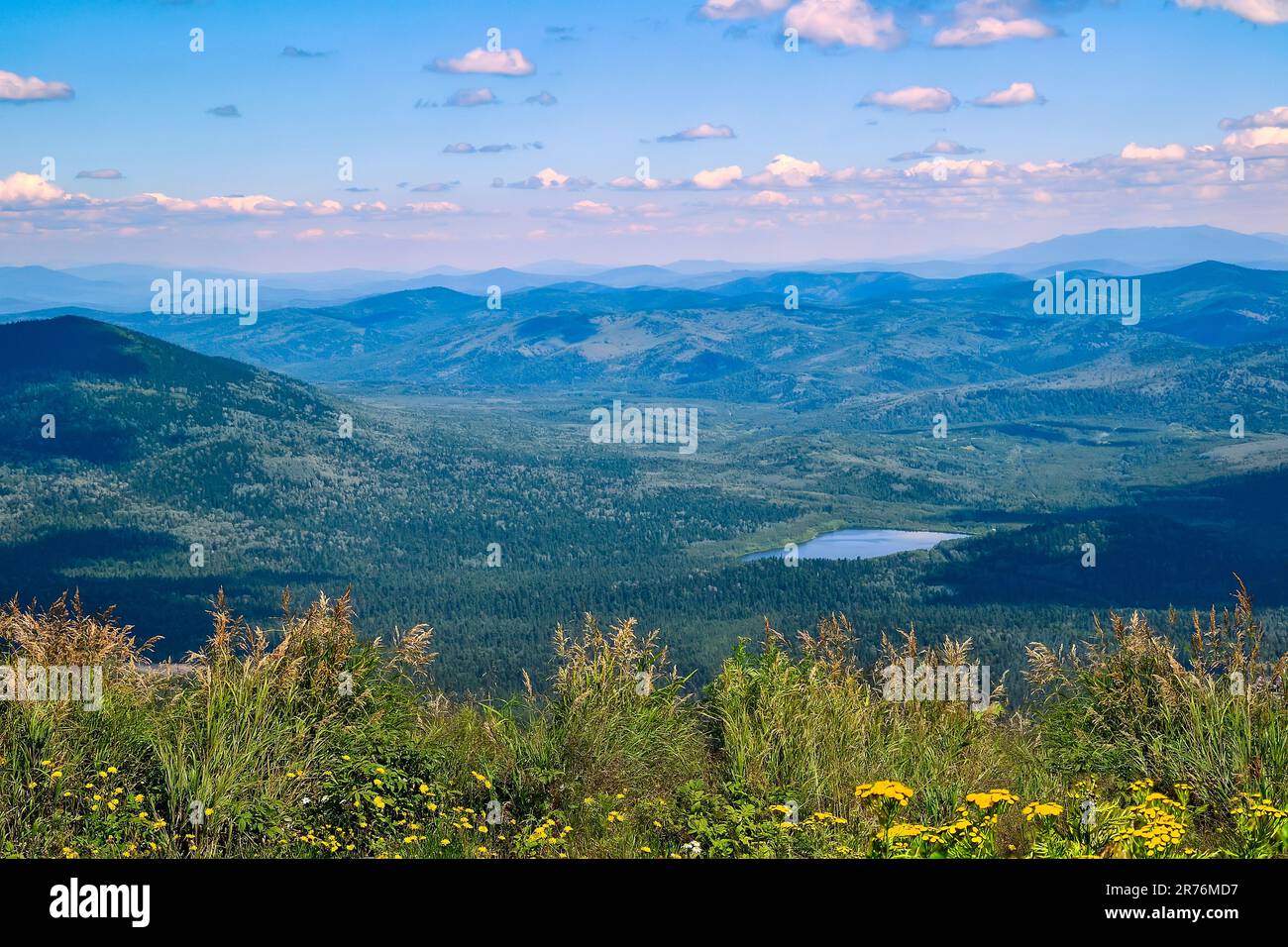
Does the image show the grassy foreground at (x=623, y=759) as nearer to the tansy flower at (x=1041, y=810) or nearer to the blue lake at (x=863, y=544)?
the tansy flower at (x=1041, y=810)

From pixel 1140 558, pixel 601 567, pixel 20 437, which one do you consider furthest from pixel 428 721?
pixel 20 437

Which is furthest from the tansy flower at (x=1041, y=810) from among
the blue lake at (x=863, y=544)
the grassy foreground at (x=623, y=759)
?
the blue lake at (x=863, y=544)

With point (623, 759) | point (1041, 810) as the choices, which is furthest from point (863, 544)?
point (1041, 810)

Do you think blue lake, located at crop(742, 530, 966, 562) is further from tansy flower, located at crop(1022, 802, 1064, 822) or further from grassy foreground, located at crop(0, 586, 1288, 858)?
tansy flower, located at crop(1022, 802, 1064, 822)

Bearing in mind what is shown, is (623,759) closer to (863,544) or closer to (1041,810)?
(1041,810)
